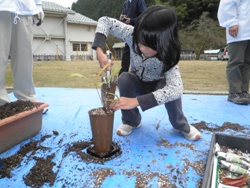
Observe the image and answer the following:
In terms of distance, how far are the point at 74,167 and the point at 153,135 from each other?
1.96 feet

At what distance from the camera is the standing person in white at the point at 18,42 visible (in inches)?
60.1

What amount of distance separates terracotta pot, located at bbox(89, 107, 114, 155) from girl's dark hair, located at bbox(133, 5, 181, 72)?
16.1 inches

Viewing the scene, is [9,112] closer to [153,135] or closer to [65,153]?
[65,153]

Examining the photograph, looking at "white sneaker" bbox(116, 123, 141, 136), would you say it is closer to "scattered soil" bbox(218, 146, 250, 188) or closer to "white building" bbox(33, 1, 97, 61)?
"scattered soil" bbox(218, 146, 250, 188)

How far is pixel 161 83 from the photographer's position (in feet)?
4.56

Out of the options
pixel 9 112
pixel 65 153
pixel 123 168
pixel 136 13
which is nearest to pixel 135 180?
pixel 123 168

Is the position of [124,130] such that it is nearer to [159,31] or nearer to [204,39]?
[159,31]

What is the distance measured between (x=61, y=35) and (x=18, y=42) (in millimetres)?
16201

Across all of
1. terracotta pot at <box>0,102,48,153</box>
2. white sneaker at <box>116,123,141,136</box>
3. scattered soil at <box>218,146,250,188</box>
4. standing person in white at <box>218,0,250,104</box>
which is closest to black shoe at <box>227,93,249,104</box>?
standing person in white at <box>218,0,250,104</box>

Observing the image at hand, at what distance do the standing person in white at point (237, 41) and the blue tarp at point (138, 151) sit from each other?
11.8 inches

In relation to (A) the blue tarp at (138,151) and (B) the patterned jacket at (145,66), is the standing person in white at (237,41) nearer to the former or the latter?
(A) the blue tarp at (138,151)

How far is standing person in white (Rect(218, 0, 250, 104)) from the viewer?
7.57 feet

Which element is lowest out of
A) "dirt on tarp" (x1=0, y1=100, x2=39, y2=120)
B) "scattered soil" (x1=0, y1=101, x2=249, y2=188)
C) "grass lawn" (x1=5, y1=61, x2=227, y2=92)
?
"grass lawn" (x1=5, y1=61, x2=227, y2=92)

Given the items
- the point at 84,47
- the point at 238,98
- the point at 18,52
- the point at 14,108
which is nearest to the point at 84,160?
the point at 14,108
